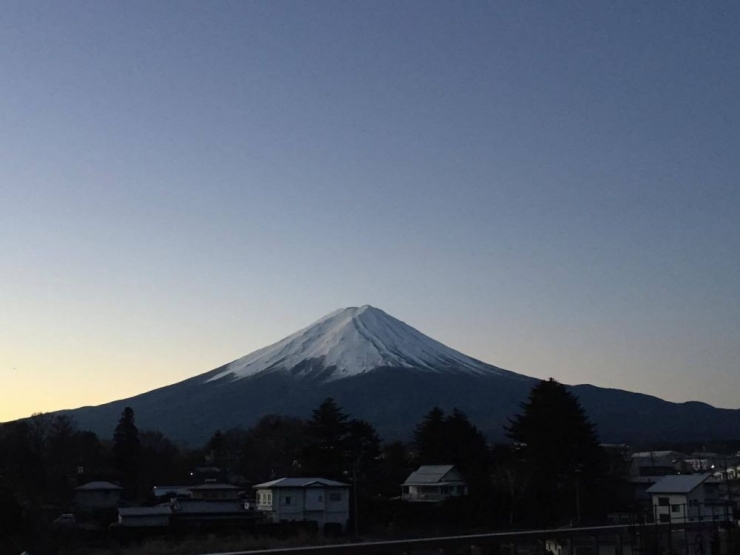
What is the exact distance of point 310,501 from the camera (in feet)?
114

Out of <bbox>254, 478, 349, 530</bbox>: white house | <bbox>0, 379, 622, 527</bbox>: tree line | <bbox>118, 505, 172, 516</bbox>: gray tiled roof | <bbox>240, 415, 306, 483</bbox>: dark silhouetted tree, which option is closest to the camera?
<bbox>118, 505, 172, 516</bbox>: gray tiled roof

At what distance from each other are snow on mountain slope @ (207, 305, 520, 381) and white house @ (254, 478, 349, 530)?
108m

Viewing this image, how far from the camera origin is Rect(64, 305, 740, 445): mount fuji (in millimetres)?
131500

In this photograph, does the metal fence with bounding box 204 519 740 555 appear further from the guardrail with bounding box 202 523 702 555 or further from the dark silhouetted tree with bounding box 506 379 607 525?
the dark silhouetted tree with bounding box 506 379 607 525

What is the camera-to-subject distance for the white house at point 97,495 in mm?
42781

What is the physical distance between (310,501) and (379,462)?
10.7 meters

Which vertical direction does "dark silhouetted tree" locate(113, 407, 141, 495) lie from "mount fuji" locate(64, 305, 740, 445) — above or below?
below

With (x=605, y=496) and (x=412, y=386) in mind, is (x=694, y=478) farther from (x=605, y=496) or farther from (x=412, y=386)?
(x=412, y=386)

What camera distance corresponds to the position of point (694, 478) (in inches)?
1203

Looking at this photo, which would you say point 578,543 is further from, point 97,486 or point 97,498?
point 97,498

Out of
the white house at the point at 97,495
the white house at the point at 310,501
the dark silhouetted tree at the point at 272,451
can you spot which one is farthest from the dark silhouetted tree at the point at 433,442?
the white house at the point at 97,495

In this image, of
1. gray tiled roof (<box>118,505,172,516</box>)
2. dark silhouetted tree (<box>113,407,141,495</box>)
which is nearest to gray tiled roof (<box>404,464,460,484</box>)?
gray tiled roof (<box>118,505,172,516</box>)

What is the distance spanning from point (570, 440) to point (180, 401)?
387 ft

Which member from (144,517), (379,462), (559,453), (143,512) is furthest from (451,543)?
(379,462)
